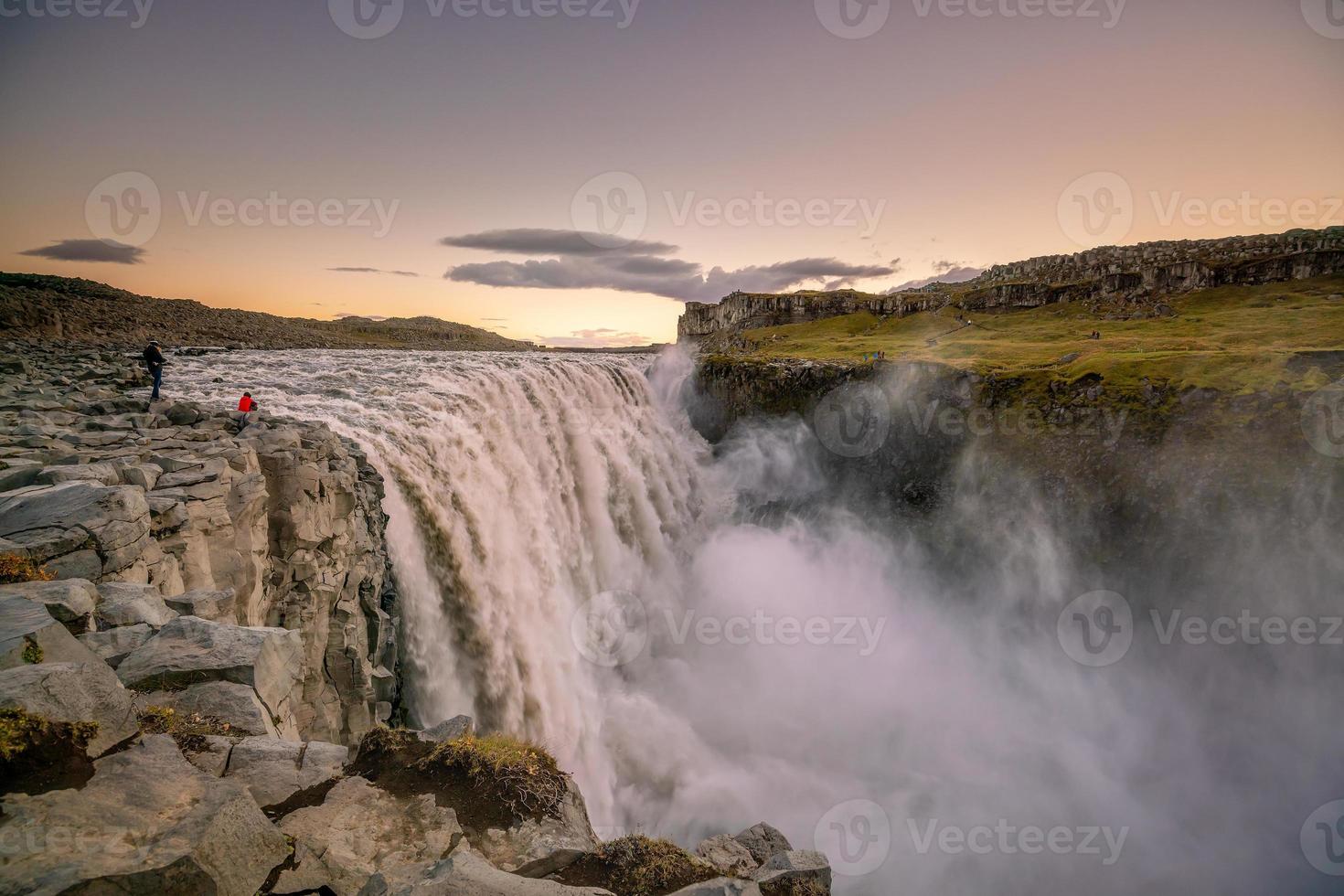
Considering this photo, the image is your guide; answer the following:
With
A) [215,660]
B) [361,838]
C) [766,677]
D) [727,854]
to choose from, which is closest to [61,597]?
[215,660]

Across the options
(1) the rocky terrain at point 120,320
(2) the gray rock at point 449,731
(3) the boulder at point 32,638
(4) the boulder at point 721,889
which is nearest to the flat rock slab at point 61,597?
(3) the boulder at point 32,638

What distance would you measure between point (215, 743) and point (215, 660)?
122 centimetres

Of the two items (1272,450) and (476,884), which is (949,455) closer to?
(1272,450)

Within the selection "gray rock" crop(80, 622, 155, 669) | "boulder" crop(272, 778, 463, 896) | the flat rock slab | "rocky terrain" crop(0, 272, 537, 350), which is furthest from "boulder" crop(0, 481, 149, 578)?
"rocky terrain" crop(0, 272, 537, 350)

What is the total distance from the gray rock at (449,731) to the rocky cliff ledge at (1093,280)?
74.0m

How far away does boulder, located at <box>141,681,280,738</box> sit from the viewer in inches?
234

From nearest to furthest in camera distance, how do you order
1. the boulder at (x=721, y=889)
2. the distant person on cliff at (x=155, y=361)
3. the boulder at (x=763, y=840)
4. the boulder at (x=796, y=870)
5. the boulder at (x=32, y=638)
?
the boulder at (x=32, y=638) → the boulder at (x=721, y=889) → the boulder at (x=796, y=870) → the boulder at (x=763, y=840) → the distant person on cliff at (x=155, y=361)

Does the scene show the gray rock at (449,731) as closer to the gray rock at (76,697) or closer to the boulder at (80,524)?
the gray rock at (76,697)

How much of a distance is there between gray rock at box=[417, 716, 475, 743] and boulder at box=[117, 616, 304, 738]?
1.82 m

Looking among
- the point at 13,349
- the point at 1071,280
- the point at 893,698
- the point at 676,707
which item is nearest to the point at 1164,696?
the point at 893,698

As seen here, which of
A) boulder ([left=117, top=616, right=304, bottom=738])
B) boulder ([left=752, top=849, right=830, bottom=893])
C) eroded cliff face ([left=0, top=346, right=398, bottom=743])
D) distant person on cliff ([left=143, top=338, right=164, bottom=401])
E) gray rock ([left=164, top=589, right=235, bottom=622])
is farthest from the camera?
distant person on cliff ([left=143, top=338, right=164, bottom=401])

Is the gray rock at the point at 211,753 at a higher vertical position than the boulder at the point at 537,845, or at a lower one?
higher

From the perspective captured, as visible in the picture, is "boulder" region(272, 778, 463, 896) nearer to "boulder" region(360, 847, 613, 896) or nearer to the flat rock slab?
"boulder" region(360, 847, 613, 896)

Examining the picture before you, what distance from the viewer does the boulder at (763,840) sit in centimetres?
946
